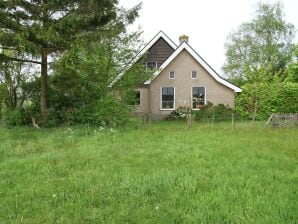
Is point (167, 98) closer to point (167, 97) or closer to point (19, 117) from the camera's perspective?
point (167, 97)

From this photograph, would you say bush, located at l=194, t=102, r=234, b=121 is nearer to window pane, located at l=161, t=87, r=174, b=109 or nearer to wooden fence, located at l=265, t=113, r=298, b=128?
window pane, located at l=161, t=87, r=174, b=109

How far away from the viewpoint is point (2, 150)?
10109 mm

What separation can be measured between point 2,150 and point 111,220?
6.99m

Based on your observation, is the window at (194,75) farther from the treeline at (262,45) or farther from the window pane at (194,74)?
the treeline at (262,45)

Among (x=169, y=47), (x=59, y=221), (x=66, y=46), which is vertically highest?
(x=169, y=47)

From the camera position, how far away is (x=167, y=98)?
79.4 feet

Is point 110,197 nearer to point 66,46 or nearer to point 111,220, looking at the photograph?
point 111,220

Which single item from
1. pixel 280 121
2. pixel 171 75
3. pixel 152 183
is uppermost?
pixel 171 75

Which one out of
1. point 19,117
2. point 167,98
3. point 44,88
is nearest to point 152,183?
point 44,88

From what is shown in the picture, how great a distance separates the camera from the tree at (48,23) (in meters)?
14.0

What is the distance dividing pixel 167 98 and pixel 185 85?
164 centimetres

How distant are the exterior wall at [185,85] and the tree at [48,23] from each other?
7.37m

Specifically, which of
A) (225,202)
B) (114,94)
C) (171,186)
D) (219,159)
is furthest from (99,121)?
(225,202)

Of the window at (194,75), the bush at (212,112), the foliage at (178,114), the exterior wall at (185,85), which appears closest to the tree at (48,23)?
the exterior wall at (185,85)
